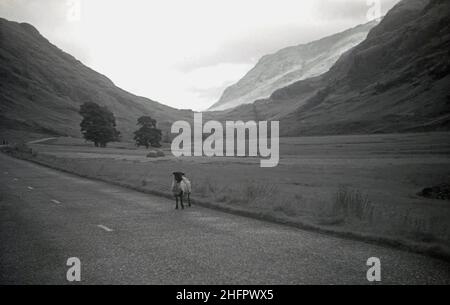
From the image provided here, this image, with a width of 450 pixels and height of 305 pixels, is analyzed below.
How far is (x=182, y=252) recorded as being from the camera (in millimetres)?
11344

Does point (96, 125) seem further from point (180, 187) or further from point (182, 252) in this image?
point (182, 252)

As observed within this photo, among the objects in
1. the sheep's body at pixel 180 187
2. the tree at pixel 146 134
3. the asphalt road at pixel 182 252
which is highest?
the tree at pixel 146 134

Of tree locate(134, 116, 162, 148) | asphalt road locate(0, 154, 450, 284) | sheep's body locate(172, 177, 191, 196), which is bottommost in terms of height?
asphalt road locate(0, 154, 450, 284)

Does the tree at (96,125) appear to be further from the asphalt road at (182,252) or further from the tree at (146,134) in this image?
the asphalt road at (182,252)

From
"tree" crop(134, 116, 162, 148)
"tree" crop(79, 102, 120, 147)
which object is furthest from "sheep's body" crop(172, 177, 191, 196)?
"tree" crop(134, 116, 162, 148)

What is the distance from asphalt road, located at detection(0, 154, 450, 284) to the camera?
30.3 feet

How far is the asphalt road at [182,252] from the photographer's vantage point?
923 cm

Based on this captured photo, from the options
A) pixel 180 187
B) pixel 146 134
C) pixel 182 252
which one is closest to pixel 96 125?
pixel 146 134

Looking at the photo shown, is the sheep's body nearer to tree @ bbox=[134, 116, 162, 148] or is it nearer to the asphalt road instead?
the asphalt road

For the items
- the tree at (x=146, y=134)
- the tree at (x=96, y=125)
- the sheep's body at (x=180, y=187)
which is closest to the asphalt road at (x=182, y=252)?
the sheep's body at (x=180, y=187)
